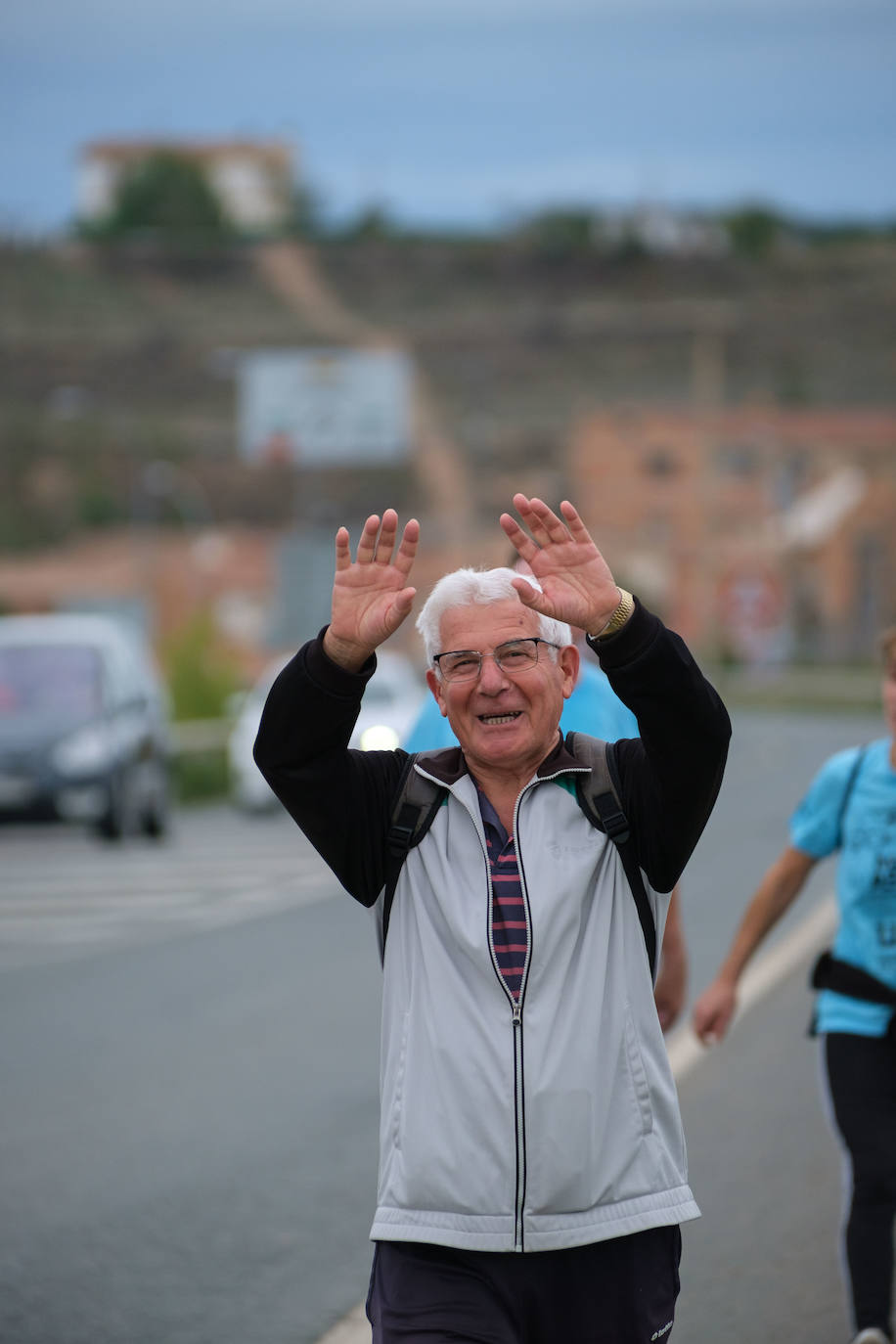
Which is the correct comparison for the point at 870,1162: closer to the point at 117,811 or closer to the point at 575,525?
the point at 575,525

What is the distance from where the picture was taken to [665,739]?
3350 mm

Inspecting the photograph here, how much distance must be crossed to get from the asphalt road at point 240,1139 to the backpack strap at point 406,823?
2.21 metres

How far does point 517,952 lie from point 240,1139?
14.6 ft

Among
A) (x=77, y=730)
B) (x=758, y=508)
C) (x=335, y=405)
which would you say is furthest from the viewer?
(x=758, y=508)

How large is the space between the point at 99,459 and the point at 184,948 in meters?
101

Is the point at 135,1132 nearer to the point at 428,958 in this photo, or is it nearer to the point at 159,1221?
the point at 159,1221

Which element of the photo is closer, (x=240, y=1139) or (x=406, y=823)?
(x=406, y=823)

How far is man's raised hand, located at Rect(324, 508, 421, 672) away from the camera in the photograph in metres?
3.41

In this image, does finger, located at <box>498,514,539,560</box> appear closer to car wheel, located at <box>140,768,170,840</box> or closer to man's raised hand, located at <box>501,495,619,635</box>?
man's raised hand, located at <box>501,495,619,635</box>

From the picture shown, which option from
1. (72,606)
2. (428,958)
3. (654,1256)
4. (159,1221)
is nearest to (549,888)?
(428,958)

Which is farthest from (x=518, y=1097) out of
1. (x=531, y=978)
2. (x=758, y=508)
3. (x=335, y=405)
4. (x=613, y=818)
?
(x=758, y=508)

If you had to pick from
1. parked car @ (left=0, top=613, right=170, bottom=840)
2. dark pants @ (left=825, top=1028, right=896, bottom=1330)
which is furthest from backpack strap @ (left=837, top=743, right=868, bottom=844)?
parked car @ (left=0, top=613, right=170, bottom=840)

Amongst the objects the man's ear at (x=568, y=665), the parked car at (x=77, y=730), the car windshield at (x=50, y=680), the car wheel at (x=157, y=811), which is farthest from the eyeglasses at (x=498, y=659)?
the car wheel at (x=157, y=811)

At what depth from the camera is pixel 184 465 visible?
392ft
